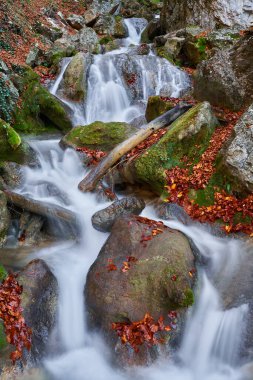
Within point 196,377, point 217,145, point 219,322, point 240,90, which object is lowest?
point 196,377

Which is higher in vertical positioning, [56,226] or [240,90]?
[240,90]

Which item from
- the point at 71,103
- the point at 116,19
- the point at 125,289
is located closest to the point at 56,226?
the point at 125,289

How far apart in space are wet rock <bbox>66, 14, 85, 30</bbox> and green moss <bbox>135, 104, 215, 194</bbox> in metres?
15.3

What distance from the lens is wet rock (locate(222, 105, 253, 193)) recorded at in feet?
20.0

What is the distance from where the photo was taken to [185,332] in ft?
15.1

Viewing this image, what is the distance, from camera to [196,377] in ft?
14.1

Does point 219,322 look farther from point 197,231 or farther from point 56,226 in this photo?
point 56,226

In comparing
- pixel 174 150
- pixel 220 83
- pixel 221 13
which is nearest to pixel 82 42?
pixel 221 13

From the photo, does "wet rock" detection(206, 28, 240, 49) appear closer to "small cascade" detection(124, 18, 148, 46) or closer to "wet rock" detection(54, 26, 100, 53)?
"wet rock" detection(54, 26, 100, 53)

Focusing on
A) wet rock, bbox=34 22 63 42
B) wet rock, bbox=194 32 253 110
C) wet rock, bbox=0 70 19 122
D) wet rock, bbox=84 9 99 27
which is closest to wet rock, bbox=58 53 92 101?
wet rock, bbox=0 70 19 122

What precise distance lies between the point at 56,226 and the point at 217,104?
16.6 feet

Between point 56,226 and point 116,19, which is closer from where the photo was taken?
point 56,226

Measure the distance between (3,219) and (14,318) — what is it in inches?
90.2

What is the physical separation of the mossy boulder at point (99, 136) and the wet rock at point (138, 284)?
3.79 metres
